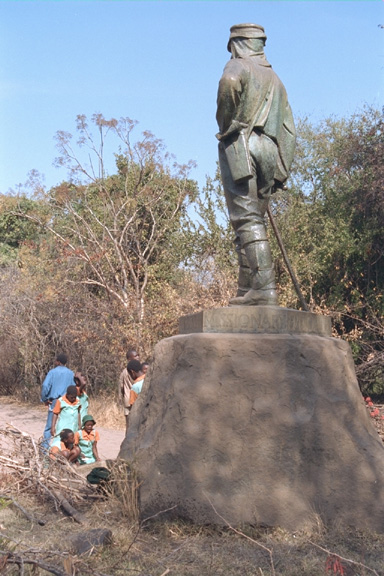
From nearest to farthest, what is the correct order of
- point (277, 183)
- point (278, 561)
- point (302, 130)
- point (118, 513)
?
point (278, 561) → point (118, 513) → point (277, 183) → point (302, 130)

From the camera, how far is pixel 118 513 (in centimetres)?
520

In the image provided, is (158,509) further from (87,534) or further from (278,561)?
(278,561)

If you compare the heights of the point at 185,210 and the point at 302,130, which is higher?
the point at 302,130

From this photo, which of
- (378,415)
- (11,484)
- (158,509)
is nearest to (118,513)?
(158,509)

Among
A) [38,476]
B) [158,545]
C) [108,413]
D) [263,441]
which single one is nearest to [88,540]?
[158,545]

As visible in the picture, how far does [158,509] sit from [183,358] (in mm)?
A: 1067

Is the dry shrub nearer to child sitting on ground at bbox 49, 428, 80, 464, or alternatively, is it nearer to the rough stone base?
the rough stone base

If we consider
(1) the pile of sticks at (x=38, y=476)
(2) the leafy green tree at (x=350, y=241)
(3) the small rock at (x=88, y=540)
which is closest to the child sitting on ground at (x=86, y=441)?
(1) the pile of sticks at (x=38, y=476)

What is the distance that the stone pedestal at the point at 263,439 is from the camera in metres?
4.82

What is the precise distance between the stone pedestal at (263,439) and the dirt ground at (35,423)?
4536 millimetres

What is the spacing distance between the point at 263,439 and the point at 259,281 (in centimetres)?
120

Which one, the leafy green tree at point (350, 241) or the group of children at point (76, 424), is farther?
the leafy green tree at point (350, 241)

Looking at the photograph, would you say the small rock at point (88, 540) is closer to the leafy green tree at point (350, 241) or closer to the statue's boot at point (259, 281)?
the statue's boot at point (259, 281)

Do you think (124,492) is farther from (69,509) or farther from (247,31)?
(247,31)
